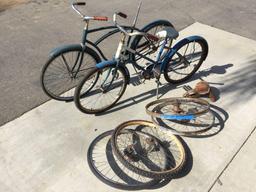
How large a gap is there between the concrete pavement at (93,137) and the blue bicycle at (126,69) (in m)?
0.18

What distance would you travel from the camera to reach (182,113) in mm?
4852

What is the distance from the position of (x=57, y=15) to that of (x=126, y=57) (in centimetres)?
322

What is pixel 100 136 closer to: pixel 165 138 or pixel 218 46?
pixel 165 138

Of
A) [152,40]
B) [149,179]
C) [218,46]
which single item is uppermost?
[152,40]

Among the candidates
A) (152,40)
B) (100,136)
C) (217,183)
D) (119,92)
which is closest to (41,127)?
(100,136)

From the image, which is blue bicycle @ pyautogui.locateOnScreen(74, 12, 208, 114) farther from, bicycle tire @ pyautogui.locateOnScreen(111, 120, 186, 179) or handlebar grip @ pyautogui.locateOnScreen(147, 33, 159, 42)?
bicycle tire @ pyautogui.locateOnScreen(111, 120, 186, 179)

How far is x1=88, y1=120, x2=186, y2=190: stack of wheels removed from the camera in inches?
156

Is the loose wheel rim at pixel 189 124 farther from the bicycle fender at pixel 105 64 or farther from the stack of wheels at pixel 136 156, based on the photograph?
the bicycle fender at pixel 105 64

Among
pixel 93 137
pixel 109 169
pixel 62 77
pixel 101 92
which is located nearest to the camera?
pixel 109 169

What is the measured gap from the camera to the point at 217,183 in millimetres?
4078

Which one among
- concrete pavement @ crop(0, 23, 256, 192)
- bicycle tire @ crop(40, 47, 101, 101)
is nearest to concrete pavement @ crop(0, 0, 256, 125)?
bicycle tire @ crop(40, 47, 101, 101)

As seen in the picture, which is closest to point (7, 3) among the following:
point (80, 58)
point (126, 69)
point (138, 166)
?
point (80, 58)

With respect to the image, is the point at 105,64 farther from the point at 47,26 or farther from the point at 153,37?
the point at 47,26

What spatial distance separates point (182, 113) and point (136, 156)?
1028 mm
